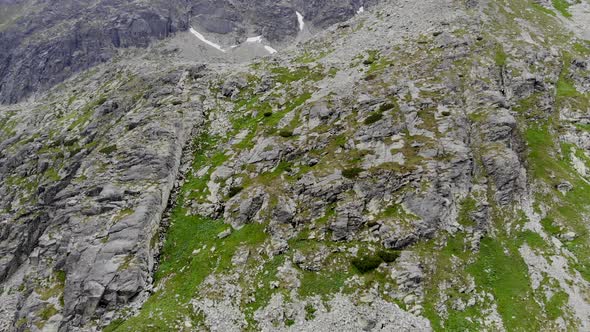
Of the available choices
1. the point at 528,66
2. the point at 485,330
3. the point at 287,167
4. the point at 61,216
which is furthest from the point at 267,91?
the point at 485,330

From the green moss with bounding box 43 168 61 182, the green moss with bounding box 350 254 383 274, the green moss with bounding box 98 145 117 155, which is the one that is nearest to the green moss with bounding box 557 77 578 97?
the green moss with bounding box 350 254 383 274

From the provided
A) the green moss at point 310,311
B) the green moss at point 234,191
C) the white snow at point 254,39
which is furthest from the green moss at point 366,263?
the white snow at point 254,39

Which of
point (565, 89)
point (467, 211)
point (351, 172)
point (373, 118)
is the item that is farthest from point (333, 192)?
point (565, 89)

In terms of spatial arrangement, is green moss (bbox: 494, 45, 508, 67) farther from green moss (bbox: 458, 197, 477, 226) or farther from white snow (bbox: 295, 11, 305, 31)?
white snow (bbox: 295, 11, 305, 31)

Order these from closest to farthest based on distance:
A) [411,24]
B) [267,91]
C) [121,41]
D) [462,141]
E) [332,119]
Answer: [462,141], [332,119], [267,91], [411,24], [121,41]

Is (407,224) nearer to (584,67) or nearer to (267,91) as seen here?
(267,91)

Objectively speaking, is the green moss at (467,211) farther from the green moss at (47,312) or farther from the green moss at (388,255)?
the green moss at (47,312)
